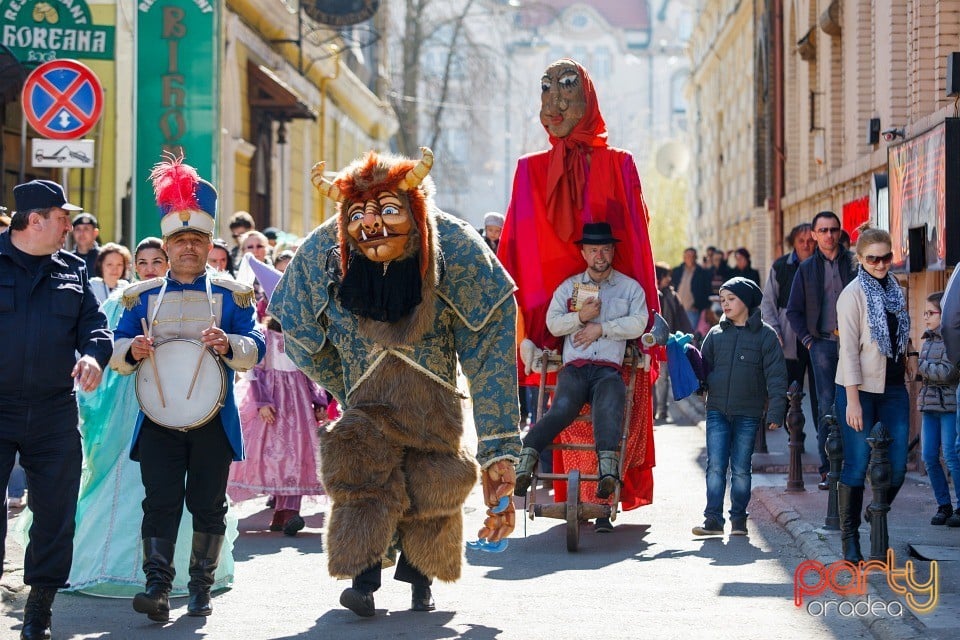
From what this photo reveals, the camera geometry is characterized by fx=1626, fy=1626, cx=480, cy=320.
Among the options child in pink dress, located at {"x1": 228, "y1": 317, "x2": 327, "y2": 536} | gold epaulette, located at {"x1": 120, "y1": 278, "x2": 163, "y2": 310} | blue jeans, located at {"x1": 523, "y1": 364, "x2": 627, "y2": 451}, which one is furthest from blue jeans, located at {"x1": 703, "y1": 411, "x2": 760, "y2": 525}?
gold epaulette, located at {"x1": 120, "y1": 278, "x2": 163, "y2": 310}

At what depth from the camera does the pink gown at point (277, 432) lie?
1025 centimetres

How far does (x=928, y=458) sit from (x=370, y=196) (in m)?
4.86

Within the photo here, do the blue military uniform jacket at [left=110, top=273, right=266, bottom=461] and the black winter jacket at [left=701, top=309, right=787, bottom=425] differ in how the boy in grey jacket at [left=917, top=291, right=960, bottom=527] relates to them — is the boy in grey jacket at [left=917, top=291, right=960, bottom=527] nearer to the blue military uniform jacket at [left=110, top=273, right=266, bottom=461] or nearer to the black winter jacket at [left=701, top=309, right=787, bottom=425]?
the black winter jacket at [left=701, top=309, right=787, bottom=425]

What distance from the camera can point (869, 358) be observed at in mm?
8578

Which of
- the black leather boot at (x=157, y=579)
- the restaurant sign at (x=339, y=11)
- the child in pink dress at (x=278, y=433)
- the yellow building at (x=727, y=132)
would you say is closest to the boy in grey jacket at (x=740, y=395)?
the child in pink dress at (x=278, y=433)

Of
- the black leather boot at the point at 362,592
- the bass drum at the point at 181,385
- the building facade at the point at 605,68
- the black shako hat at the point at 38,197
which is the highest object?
the building facade at the point at 605,68

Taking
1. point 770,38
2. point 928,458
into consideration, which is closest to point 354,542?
point 928,458

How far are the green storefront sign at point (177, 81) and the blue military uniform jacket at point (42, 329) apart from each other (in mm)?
12399

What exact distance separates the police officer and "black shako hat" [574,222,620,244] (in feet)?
11.9

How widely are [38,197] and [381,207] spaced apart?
4.68 ft

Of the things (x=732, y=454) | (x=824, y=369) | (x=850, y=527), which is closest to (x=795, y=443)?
(x=824, y=369)

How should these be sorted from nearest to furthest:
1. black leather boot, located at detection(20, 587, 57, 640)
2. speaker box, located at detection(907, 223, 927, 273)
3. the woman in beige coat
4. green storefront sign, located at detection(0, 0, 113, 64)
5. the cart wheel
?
black leather boot, located at detection(20, 587, 57, 640)
the woman in beige coat
the cart wheel
speaker box, located at detection(907, 223, 927, 273)
green storefront sign, located at detection(0, 0, 113, 64)

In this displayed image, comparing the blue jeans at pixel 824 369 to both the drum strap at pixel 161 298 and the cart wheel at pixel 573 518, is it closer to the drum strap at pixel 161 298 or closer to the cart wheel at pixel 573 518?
the cart wheel at pixel 573 518

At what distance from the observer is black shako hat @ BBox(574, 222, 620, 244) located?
9.66m
